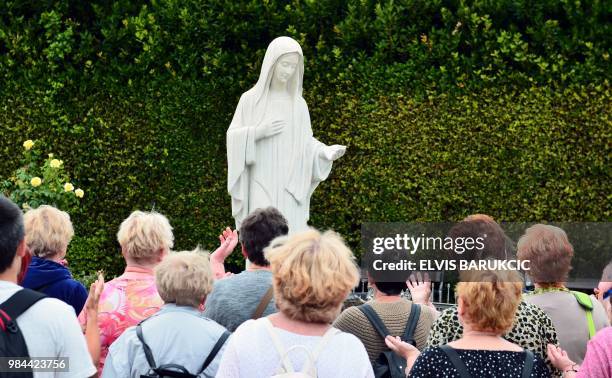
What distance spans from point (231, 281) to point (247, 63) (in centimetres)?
677

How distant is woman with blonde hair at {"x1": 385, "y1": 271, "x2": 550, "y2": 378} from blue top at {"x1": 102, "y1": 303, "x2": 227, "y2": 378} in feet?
2.79

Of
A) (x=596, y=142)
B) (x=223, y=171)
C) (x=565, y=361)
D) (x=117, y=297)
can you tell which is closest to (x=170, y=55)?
(x=223, y=171)

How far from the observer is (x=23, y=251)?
11.1 ft

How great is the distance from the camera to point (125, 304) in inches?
185

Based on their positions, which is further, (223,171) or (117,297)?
(223,171)

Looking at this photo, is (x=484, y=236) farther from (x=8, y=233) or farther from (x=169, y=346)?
(x=8, y=233)

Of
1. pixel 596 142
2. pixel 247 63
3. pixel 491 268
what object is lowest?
pixel 491 268

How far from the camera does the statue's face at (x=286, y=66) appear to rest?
829 centimetres

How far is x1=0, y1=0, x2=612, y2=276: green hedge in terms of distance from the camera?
10812 millimetres

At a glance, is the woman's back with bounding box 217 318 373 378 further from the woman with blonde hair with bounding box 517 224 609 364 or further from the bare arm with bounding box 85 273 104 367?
the woman with blonde hair with bounding box 517 224 609 364

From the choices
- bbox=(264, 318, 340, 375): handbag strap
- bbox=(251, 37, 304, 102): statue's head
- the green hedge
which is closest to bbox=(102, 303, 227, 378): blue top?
bbox=(264, 318, 340, 375): handbag strap

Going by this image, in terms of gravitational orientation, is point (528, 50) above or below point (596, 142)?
above

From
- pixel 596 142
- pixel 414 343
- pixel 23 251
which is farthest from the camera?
pixel 596 142

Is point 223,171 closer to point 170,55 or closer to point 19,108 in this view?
point 170,55
